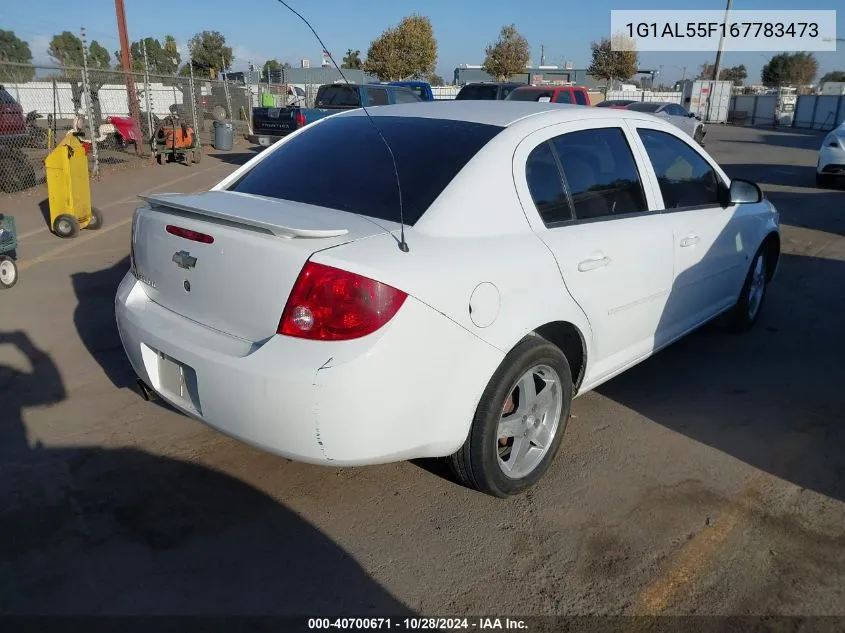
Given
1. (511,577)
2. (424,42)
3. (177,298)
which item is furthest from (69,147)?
(424,42)

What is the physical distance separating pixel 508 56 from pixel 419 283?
5608 cm

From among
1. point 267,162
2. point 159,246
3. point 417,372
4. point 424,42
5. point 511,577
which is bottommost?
point 511,577

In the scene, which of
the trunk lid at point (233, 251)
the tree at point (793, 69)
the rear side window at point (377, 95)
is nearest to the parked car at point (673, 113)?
the rear side window at point (377, 95)

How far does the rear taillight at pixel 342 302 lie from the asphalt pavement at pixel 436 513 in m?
0.98

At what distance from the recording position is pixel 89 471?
332 centimetres

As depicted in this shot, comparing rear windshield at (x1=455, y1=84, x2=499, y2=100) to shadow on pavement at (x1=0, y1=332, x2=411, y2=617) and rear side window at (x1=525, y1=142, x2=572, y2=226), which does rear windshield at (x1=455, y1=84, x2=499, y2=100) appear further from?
shadow on pavement at (x1=0, y1=332, x2=411, y2=617)

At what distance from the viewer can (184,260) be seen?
2900mm

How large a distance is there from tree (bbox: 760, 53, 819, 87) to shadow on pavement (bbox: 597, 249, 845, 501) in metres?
74.5

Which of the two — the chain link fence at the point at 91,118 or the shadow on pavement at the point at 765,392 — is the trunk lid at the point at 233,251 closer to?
the shadow on pavement at the point at 765,392

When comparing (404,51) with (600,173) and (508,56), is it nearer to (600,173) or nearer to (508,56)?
(508,56)

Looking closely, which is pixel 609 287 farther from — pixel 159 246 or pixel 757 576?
pixel 159 246

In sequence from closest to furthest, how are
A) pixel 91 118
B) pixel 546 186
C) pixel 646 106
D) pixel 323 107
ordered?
pixel 546 186
pixel 91 118
pixel 323 107
pixel 646 106

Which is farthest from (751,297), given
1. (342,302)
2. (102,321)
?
(102,321)

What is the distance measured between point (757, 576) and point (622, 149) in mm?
2214
